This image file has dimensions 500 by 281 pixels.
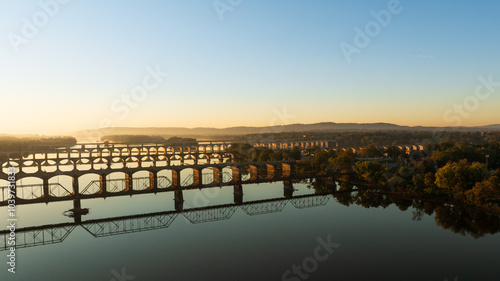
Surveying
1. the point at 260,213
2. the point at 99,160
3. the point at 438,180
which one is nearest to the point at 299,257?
the point at 260,213

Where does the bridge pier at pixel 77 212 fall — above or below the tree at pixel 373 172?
below

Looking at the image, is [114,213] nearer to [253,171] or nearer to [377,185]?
[253,171]

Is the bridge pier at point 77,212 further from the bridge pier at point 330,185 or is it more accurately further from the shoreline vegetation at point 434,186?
the bridge pier at point 330,185

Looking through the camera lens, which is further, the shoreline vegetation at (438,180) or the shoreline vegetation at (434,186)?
the shoreline vegetation at (438,180)

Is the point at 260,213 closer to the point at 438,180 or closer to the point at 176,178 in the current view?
the point at 176,178

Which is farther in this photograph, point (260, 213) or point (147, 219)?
point (260, 213)


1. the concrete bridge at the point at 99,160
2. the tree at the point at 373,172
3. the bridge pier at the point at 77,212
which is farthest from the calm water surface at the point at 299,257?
the concrete bridge at the point at 99,160

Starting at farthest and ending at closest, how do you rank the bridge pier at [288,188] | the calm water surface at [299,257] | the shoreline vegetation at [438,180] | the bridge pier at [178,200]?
the bridge pier at [288,188], the bridge pier at [178,200], the shoreline vegetation at [438,180], the calm water surface at [299,257]

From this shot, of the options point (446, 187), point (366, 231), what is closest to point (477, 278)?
point (366, 231)

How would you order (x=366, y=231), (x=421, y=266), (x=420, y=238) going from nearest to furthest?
(x=421, y=266)
(x=420, y=238)
(x=366, y=231)
